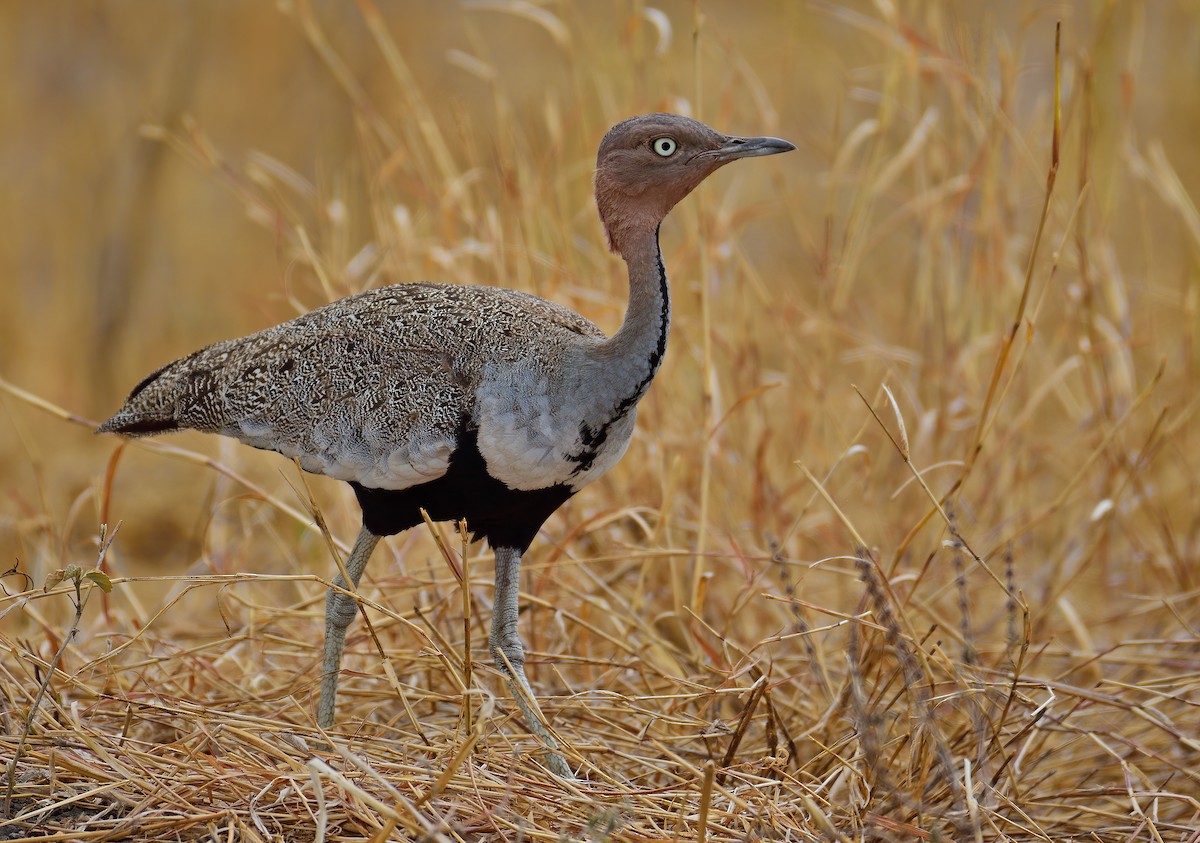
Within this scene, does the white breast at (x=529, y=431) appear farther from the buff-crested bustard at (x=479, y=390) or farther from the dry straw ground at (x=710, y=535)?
the dry straw ground at (x=710, y=535)

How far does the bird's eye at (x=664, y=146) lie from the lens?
234 centimetres

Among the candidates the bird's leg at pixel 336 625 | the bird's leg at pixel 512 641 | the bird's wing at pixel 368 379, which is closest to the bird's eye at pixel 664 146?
the bird's wing at pixel 368 379

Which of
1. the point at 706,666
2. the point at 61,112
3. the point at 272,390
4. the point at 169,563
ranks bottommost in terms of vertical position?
the point at 169,563

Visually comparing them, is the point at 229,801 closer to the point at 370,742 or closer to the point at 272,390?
the point at 370,742

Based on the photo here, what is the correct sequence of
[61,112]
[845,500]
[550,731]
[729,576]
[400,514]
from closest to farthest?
1. [550,731]
2. [400,514]
3. [729,576]
4. [845,500]
5. [61,112]

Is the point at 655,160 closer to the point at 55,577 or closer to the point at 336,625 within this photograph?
the point at 336,625

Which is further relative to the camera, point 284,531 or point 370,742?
point 284,531

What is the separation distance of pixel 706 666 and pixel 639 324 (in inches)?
27.3

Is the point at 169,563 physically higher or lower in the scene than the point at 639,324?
lower

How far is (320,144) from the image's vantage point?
6.70m

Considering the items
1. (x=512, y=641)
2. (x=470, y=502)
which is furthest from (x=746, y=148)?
(x=512, y=641)

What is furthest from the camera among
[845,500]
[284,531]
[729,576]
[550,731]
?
[284,531]

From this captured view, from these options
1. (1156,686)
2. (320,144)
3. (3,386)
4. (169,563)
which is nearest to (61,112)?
(320,144)

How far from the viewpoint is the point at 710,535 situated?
10.6 feet
